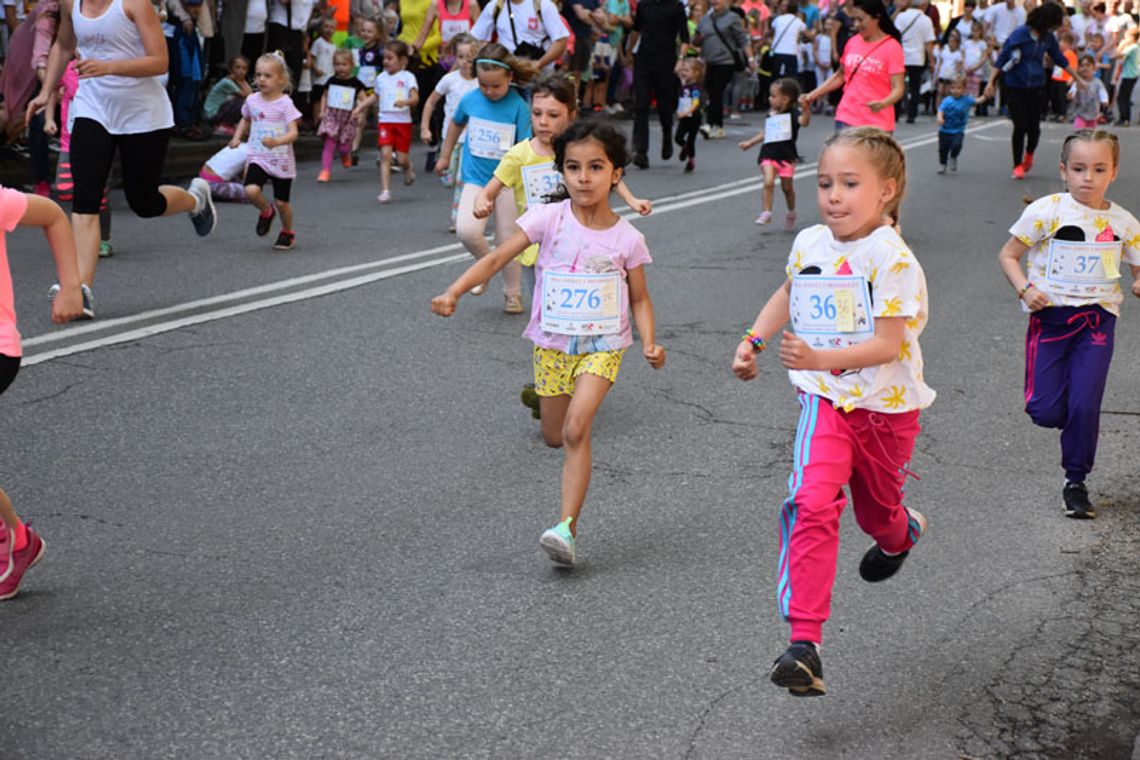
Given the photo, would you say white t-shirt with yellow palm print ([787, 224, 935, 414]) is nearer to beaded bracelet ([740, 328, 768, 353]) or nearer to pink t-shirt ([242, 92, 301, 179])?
beaded bracelet ([740, 328, 768, 353])

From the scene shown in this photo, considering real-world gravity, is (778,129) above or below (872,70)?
below

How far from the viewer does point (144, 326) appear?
8.21 metres

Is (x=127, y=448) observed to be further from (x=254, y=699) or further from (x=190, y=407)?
(x=254, y=699)

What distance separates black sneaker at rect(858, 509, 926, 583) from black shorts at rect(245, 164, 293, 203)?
300 inches

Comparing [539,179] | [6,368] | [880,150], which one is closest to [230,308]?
[539,179]

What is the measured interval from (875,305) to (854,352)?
0.14 metres

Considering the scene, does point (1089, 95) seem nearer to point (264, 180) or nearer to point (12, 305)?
point (264, 180)

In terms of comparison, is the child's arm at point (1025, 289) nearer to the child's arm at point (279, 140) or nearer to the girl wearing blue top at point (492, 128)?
the girl wearing blue top at point (492, 128)

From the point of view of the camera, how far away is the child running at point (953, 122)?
1758cm

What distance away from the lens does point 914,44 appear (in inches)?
1075

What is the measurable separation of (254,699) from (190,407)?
3.01 meters

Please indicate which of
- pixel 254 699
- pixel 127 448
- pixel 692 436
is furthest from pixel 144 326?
pixel 254 699

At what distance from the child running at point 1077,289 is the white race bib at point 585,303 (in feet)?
4.69

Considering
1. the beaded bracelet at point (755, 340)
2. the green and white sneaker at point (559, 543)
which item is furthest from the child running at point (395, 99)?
the beaded bracelet at point (755, 340)
